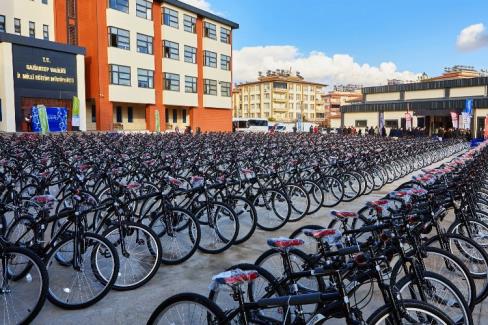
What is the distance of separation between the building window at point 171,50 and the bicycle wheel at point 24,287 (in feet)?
113

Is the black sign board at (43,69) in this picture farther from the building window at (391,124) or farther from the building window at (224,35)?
the building window at (391,124)

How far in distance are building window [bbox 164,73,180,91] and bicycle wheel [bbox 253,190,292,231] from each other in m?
30.9

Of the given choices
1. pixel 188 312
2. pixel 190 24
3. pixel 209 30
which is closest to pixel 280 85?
pixel 209 30

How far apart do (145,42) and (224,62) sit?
10121mm

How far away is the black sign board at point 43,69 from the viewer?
26.1 m

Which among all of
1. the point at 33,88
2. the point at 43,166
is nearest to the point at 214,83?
the point at 33,88

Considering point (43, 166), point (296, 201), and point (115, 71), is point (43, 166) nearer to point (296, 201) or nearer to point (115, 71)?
point (296, 201)

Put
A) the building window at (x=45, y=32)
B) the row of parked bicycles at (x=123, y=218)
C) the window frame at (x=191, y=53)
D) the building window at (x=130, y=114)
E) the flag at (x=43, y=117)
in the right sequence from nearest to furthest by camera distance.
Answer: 1. the row of parked bicycles at (x=123, y=218)
2. the flag at (x=43, y=117)
3. the building window at (x=45, y=32)
4. the building window at (x=130, y=114)
5. the window frame at (x=191, y=53)

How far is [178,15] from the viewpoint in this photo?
37312mm

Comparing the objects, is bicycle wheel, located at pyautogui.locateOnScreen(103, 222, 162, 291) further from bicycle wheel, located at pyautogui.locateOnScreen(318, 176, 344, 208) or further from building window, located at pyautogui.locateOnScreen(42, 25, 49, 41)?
building window, located at pyautogui.locateOnScreen(42, 25, 49, 41)

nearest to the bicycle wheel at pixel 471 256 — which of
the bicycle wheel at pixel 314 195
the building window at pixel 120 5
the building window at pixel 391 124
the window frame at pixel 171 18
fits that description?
the bicycle wheel at pixel 314 195

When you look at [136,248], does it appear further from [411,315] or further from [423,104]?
[423,104]

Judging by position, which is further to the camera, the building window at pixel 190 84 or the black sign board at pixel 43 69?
the building window at pixel 190 84

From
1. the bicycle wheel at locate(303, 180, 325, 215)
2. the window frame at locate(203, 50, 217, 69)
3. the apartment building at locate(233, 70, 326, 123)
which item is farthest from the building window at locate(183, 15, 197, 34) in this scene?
the apartment building at locate(233, 70, 326, 123)
